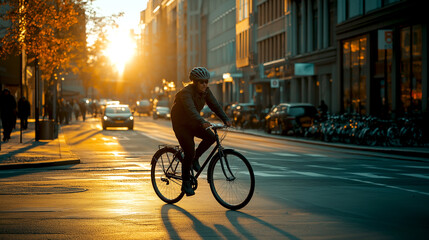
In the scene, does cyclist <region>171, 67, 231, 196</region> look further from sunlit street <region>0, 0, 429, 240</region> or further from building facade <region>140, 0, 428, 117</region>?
building facade <region>140, 0, 428, 117</region>

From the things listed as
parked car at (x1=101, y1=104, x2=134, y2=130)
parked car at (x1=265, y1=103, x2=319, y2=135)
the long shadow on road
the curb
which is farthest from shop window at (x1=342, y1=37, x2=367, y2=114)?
the long shadow on road

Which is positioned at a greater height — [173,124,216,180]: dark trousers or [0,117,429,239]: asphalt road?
[173,124,216,180]: dark trousers

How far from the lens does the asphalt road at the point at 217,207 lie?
27.6 ft

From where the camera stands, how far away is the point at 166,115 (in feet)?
260

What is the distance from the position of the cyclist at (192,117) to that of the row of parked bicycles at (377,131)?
60.4 feet

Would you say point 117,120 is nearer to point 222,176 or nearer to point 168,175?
point 168,175

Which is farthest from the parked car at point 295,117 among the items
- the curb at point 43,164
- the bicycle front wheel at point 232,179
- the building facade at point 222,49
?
the building facade at point 222,49

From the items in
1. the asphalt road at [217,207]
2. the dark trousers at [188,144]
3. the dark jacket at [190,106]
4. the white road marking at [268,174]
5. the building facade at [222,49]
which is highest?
the building facade at [222,49]

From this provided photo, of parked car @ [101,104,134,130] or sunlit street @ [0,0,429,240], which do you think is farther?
parked car @ [101,104,134,130]

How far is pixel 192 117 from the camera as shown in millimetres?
10305

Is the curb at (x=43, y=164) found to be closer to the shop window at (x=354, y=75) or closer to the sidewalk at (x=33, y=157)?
the sidewalk at (x=33, y=157)

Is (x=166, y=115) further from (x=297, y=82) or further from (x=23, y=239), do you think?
(x=23, y=239)

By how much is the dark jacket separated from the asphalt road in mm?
1146

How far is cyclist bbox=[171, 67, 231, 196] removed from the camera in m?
10.3
